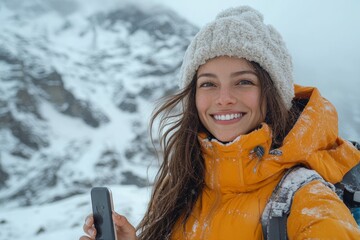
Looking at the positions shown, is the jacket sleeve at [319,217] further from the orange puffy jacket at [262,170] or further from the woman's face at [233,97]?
the woman's face at [233,97]

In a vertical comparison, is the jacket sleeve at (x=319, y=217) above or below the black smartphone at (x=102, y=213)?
above

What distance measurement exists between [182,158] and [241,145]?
509mm

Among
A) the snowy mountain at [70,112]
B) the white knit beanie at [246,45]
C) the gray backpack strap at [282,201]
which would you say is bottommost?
the snowy mountain at [70,112]

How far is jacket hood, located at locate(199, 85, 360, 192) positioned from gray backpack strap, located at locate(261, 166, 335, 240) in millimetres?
53

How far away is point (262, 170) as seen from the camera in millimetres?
1402

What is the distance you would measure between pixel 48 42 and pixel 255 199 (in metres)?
93.0

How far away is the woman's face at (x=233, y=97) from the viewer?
1.59 metres

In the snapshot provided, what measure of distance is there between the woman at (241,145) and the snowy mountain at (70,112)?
7.22 meters

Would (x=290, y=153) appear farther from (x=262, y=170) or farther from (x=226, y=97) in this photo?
(x=226, y=97)

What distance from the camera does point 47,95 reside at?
200ft

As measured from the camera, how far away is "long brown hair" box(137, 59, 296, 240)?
64.5 inches

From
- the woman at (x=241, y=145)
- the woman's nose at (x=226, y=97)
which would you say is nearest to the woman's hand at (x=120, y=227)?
the woman at (x=241, y=145)

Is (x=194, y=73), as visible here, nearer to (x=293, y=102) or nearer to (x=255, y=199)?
(x=293, y=102)

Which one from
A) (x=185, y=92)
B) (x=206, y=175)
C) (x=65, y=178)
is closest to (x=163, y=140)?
(x=185, y=92)
